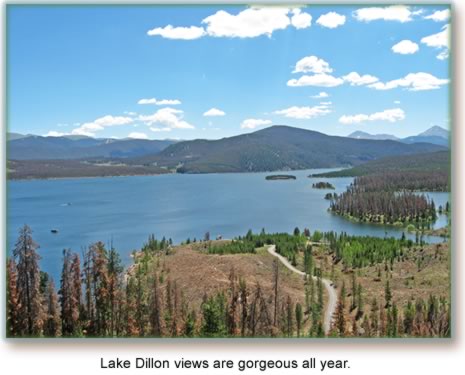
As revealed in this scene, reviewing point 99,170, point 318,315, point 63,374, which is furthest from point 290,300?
point 99,170

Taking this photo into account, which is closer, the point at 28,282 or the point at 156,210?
the point at 28,282

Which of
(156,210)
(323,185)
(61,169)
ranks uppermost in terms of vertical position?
(61,169)

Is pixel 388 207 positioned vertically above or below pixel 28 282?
above

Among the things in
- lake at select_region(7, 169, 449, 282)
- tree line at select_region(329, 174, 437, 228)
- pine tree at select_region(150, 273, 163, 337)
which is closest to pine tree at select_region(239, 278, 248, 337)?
pine tree at select_region(150, 273, 163, 337)

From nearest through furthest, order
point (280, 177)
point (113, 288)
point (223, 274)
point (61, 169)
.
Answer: point (113, 288) → point (223, 274) → point (61, 169) → point (280, 177)

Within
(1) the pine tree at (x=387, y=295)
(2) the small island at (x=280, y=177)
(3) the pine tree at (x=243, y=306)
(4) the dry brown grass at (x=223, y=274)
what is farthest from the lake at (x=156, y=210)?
(3) the pine tree at (x=243, y=306)

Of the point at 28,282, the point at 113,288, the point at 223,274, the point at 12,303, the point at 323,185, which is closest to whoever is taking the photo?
the point at 12,303

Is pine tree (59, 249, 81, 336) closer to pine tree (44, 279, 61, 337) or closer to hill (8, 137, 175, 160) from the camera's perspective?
pine tree (44, 279, 61, 337)

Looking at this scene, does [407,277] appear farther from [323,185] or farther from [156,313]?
[323,185]

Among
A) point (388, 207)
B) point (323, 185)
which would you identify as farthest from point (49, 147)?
point (323, 185)

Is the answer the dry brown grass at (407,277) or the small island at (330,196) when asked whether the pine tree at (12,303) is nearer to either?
the dry brown grass at (407,277)
